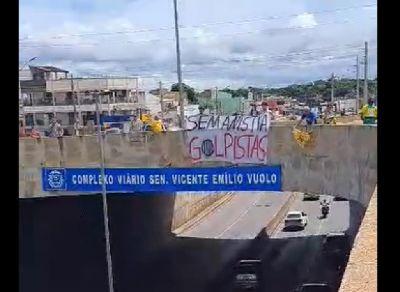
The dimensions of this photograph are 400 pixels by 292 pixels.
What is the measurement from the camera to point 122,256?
13.0m

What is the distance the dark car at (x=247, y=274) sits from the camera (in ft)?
38.7

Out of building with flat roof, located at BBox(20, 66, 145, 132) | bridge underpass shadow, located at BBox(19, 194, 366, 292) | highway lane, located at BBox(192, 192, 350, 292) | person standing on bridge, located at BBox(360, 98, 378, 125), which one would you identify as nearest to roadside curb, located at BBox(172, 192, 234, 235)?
highway lane, located at BBox(192, 192, 350, 292)

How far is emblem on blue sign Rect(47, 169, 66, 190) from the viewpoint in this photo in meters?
10.3

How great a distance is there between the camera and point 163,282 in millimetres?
12812

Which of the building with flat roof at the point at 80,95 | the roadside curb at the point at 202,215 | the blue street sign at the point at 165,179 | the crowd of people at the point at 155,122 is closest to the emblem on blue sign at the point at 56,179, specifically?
the blue street sign at the point at 165,179

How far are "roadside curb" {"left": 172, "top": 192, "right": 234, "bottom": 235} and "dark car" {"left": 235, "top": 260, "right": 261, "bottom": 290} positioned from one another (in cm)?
231

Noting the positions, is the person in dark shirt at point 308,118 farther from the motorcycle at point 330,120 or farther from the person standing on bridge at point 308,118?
the motorcycle at point 330,120

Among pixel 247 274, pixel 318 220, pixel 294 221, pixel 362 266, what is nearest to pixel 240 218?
pixel 318 220

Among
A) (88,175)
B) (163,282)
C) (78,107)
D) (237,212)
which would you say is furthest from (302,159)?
(237,212)

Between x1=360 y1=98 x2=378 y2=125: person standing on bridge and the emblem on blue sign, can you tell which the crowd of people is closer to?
the emblem on blue sign

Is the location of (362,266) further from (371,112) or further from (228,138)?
(228,138)

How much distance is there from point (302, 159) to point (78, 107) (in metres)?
7.14
